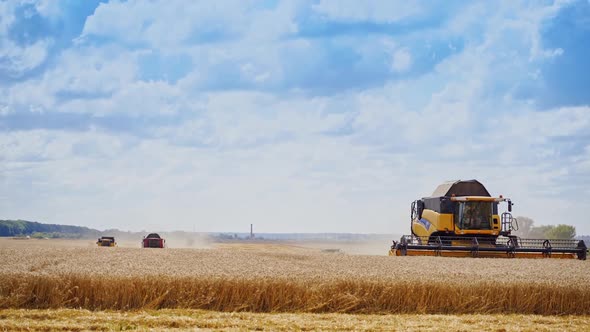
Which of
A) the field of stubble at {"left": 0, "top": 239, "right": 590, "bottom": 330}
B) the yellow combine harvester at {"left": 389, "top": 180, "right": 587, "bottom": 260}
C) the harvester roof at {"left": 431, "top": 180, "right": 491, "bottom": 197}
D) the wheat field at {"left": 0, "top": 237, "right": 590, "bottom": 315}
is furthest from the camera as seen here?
the harvester roof at {"left": 431, "top": 180, "right": 491, "bottom": 197}

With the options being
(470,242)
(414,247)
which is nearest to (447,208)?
(470,242)

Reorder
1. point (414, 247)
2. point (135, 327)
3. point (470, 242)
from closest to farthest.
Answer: point (135, 327) → point (414, 247) → point (470, 242)

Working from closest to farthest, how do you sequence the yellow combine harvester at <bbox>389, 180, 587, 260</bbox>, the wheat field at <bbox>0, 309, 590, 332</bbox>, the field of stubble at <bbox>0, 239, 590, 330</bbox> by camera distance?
the wheat field at <bbox>0, 309, 590, 332</bbox>
the field of stubble at <bbox>0, 239, 590, 330</bbox>
the yellow combine harvester at <bbox>389, 180, 587, 260</bbox>

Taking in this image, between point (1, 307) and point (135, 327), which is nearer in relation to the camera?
point (135, 327)

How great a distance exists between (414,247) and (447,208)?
3.45 meters

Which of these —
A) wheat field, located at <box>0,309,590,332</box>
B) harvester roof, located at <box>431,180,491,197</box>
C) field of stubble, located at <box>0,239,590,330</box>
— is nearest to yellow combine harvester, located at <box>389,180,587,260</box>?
harvester roof, located at <box>431,180,491,197</box>

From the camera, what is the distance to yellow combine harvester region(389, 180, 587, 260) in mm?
25812

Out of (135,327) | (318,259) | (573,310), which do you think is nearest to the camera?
(135,327)

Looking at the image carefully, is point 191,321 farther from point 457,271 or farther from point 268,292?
point 457,271

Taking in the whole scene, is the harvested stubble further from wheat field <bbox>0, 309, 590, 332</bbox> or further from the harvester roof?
the harvester roof

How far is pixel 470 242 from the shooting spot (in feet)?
91.9

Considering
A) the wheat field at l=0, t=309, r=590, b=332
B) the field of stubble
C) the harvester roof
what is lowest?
the wheat field at l=0, t=309, r=590, b=332

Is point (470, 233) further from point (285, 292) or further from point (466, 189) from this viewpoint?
point (285, 292)

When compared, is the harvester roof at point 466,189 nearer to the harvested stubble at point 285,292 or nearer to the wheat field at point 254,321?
the harvested stubble at point 285,292
